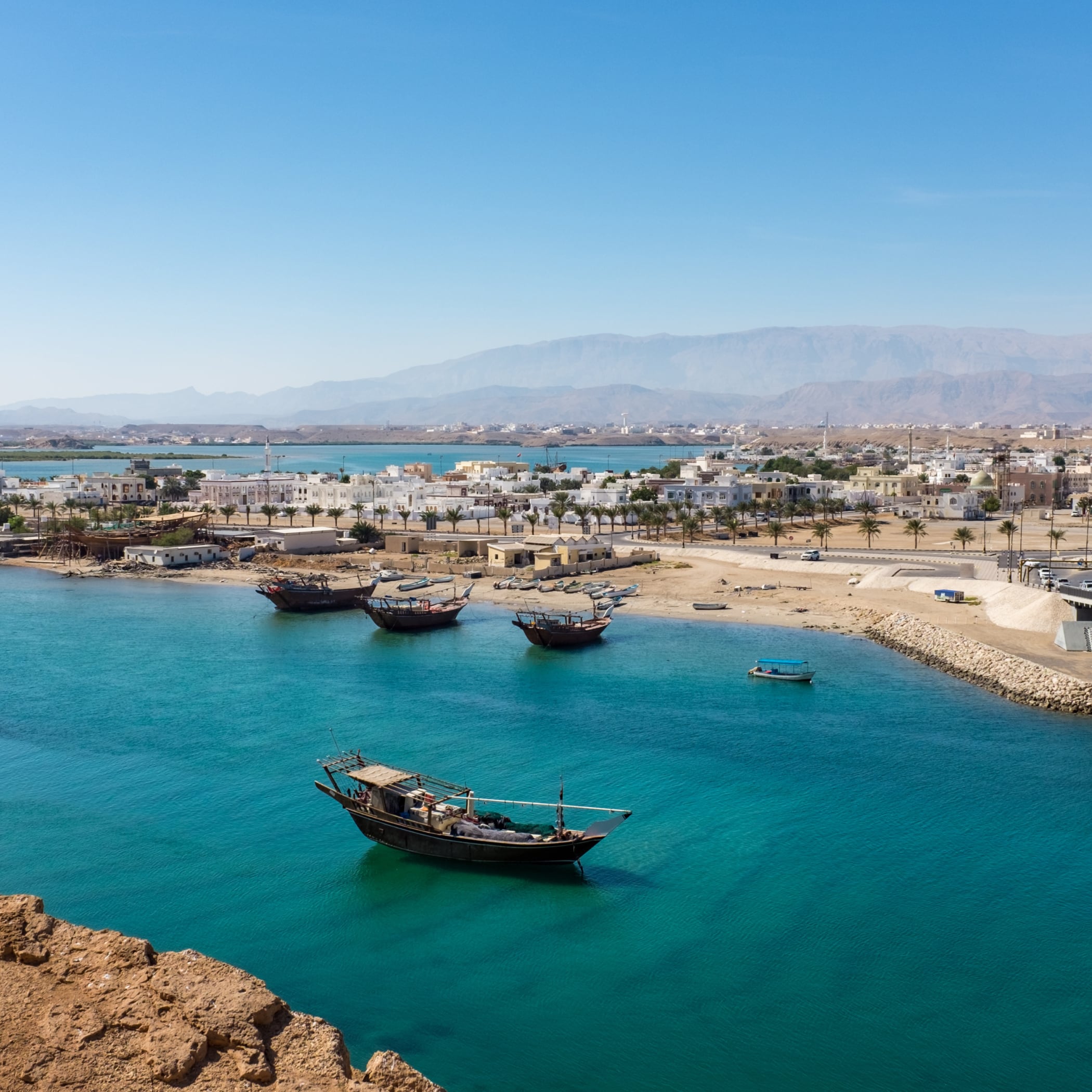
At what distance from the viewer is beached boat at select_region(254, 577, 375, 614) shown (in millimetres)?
48125

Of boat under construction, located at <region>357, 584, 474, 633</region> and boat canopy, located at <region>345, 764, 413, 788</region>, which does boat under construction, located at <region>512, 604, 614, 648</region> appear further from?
boat canopy, located at <region>345, 764, 413, 788</region>

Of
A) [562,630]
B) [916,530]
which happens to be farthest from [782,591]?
[916,530]

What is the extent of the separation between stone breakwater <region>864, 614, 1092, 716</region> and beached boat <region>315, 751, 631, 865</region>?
15.3m

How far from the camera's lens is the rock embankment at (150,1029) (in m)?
9.24

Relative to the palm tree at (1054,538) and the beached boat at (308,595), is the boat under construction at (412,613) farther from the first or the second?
the palm tree at (1054,538)

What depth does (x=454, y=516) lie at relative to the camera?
7356cm

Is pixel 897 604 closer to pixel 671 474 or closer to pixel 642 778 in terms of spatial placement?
pixel 642 778

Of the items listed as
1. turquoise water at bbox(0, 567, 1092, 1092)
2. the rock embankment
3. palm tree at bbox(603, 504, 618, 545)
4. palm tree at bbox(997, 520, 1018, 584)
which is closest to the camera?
the rock embankment

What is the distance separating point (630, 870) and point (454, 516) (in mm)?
54835

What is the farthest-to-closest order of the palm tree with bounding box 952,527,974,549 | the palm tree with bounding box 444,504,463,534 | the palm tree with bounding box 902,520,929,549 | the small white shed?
the palm tree with bounding box 444,504,463,534 < the palm tree with bounding box 902,520,929,549 < the small white shed < the palm tree with bounding box 952,527,974,549

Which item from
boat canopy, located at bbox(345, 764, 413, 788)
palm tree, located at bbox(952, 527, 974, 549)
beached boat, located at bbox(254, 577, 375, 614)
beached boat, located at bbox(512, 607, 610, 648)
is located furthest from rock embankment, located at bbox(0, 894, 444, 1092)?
palm tree, located at bbox(952, 527, 974, 549)

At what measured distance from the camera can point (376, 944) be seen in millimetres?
17281

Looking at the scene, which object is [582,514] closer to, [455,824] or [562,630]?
[562,630]

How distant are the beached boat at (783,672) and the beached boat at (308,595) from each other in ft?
70.8
